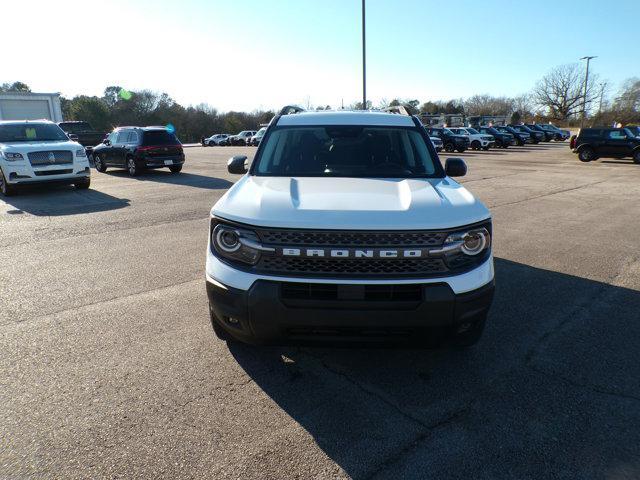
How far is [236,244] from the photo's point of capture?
114 inches

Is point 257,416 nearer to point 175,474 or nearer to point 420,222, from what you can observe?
point 175,474

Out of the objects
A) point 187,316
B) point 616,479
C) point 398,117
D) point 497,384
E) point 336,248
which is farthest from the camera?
point 398,117

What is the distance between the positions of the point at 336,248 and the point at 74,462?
6.12 feet

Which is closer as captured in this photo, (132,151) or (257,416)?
(257,416)

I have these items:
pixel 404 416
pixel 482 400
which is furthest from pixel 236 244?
pixel 482 400

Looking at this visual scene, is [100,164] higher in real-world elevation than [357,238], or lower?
lower

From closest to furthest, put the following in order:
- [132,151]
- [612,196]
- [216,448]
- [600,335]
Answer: [216,448] < [600,335] < [612,196] < [132,151]

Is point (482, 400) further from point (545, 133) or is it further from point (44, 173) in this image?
point (545, 133)

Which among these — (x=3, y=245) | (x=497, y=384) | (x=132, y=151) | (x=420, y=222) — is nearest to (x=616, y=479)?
(x=497, y=384)

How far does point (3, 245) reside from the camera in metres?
6.89

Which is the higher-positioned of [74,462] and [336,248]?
[336,248]

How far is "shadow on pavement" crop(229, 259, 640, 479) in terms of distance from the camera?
243cm

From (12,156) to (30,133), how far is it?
1428 mm

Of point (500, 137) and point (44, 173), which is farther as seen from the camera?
point (500, 137)
